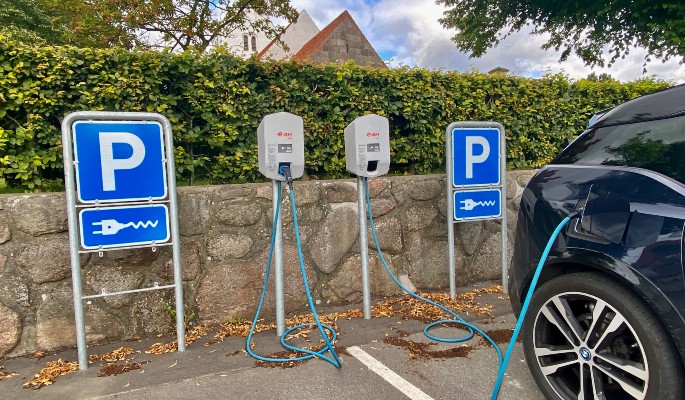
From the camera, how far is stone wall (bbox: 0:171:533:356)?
319 centimetres

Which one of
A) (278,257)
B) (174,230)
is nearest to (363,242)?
(278,257)

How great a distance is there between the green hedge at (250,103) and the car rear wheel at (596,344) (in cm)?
258

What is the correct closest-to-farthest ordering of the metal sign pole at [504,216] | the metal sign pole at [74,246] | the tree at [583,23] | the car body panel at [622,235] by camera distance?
the car body panel at [622,235], the metal sign pole at [74,246], the metal sign pole at [504,216], the tree at [583,23]

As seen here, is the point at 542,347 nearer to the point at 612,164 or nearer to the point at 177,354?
the point at 612,164

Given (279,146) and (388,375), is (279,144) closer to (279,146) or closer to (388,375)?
(279,146)

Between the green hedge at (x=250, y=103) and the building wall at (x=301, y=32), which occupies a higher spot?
the building wall at (x=301, y=32)

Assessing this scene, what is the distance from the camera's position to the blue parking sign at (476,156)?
4.20 meters

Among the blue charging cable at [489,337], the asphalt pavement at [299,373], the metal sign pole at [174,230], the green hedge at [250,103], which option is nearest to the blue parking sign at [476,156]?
the green hedge at [250,103]

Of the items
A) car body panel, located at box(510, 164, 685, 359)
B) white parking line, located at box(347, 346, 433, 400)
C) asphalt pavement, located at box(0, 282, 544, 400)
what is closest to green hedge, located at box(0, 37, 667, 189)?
asphalt pavement, located at box(0, 282, 544, 400)

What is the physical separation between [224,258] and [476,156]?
253 cm

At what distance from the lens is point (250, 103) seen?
406 centimetres

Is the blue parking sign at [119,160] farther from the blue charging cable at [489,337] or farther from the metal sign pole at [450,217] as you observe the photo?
the metal sign pole at [450,217]

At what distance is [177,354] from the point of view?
128 inches

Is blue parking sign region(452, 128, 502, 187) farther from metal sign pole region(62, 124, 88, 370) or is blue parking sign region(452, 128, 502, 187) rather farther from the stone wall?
metal sign pole region(62, 124, 88, 370)
